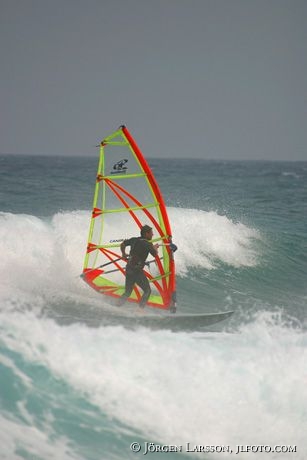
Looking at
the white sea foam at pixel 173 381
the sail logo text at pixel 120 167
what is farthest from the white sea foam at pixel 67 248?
the sail logo text at pixel 120 167

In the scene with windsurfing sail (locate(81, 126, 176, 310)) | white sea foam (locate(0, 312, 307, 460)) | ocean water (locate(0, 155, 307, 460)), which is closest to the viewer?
ocean water (locate(0, 155, 307, 460))

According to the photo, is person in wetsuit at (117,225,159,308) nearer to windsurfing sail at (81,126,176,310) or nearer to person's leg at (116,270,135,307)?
person's leg at (116,270,135,307)

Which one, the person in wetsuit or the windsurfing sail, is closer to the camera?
the person in wetsuit

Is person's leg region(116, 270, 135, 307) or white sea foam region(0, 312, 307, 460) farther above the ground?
person's leg region(116, 270, 135, 307)

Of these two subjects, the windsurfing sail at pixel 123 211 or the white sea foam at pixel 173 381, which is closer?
the white sea foam at pixel 173 381

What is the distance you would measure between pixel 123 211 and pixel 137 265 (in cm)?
89

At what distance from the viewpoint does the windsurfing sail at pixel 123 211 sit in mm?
8430

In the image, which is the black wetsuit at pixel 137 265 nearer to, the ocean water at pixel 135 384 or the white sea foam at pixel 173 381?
the ocean water at pixel 135 384

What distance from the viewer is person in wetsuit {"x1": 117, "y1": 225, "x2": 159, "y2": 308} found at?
7.91m

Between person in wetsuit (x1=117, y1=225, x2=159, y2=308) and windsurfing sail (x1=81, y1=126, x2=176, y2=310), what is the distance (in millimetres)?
346

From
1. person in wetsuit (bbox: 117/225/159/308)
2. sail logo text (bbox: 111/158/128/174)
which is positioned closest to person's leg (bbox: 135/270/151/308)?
person in wetsuit (bbox: 117/225/159/308)

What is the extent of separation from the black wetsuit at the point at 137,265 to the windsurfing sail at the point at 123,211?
1.15 feet

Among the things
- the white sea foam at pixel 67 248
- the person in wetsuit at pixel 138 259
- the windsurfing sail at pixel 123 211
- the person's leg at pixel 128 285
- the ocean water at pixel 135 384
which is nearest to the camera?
the ocean water at pixel 135 384

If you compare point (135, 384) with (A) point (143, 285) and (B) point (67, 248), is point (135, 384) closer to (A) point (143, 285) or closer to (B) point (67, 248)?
(A) point (143, 285)
